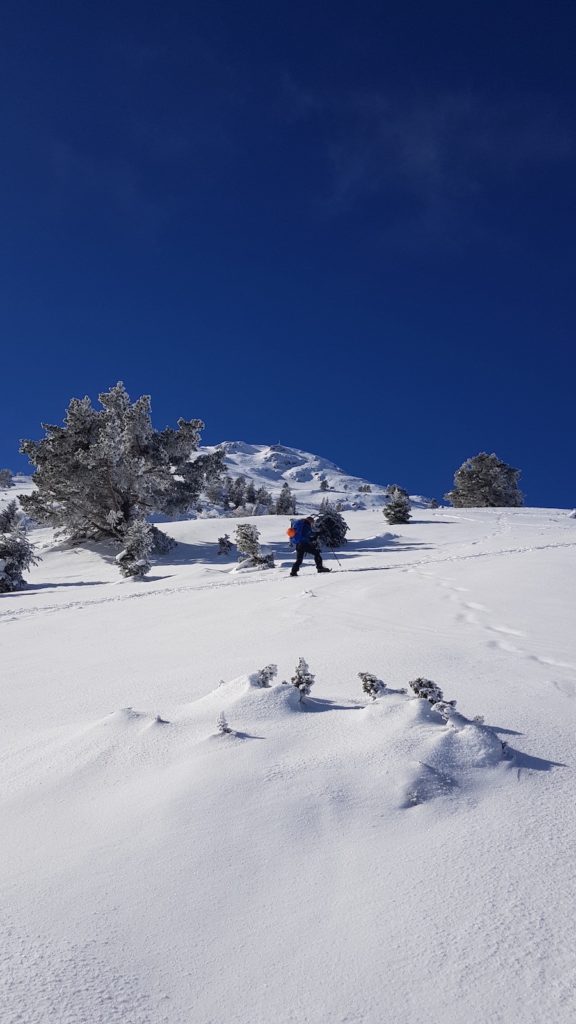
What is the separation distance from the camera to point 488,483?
46562 millimetres

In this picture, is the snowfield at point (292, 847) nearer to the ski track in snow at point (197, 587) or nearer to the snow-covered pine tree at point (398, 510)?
the ski track in snow at point (197, 587)

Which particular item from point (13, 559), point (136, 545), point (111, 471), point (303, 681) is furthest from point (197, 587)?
point (111, 471)

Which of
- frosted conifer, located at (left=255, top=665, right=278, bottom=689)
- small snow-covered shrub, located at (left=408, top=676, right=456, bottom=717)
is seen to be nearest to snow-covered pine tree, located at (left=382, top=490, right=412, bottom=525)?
frosted conifer, located at (left=255, top=665, right=278, bottom=689)

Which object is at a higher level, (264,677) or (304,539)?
(304,539)

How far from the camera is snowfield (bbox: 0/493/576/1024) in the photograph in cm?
122

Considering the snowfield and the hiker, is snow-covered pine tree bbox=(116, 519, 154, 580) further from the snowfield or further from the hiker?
the snowfield

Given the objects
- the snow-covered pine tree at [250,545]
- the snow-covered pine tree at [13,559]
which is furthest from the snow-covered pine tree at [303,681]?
the snow-covered pine tree at [13,559]

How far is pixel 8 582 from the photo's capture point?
12.4 m

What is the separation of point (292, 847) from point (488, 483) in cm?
4807

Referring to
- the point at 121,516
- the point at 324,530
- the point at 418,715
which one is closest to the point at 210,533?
the point at 121,516

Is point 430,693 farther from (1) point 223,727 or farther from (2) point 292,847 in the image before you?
(2) point 292,847

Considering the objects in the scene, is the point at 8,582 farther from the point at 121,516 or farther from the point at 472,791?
the point at 472,791

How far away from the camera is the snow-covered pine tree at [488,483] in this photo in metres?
46.4

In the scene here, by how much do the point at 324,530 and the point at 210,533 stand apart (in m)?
5.85
